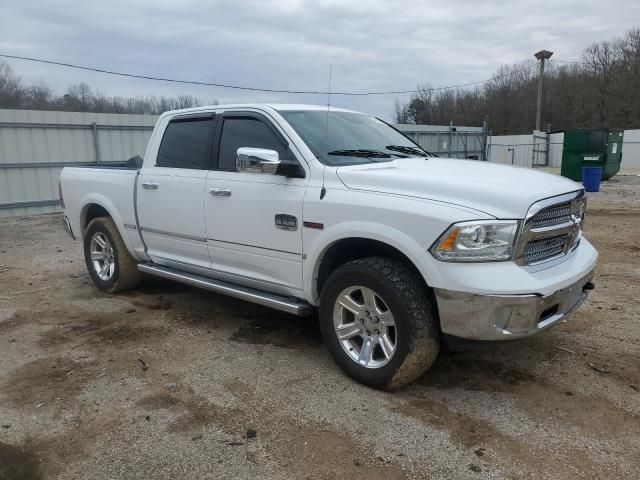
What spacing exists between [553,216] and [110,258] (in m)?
4.76

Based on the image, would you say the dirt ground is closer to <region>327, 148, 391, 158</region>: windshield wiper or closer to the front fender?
the front fender

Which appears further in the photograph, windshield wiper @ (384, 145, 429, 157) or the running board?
windshield wiper @ (384, 145, 429, 157)

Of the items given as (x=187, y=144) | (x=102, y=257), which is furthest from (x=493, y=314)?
(x=102, y=257)

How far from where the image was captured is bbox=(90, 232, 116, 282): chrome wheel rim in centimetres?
617

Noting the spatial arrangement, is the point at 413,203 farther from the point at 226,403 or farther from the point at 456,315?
the point at 226,403

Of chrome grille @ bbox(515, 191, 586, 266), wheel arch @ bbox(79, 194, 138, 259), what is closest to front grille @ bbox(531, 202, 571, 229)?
chrome grille @ bbox(515, 191, 586, 266)

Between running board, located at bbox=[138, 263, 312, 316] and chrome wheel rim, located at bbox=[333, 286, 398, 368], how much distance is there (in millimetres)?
377

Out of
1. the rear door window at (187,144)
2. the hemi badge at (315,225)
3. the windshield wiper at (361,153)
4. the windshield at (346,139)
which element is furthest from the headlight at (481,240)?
the rear door window at (187,144)

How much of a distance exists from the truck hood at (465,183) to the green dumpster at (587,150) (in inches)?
689

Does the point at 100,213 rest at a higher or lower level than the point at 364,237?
lower

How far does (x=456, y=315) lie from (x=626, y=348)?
2015 mm

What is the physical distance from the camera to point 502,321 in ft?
10.5

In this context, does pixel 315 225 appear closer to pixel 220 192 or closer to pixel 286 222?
pixel 286 222

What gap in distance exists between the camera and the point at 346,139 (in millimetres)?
4461
